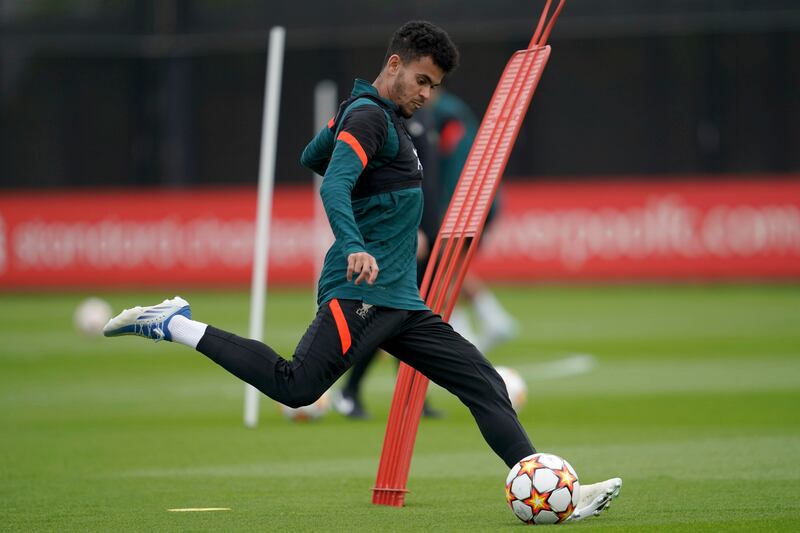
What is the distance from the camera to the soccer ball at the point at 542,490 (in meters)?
6.59

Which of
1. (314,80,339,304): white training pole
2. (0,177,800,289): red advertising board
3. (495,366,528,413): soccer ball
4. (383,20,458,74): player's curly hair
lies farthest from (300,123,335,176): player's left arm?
(0,177,800,289): red advertising board

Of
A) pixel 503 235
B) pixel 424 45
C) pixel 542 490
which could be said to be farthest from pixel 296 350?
pixel 503 235

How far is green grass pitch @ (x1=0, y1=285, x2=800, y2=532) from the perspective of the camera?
23.4ft

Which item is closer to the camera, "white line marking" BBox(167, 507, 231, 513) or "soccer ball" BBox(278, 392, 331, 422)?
"white line marking" BBox(167, 507, 231, 513)

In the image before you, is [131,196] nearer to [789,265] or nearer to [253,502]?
[789,265]

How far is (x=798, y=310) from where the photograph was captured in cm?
2106

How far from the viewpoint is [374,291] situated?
21.9 ft

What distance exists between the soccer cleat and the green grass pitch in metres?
0.07

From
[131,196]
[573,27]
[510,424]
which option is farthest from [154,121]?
[510,424]

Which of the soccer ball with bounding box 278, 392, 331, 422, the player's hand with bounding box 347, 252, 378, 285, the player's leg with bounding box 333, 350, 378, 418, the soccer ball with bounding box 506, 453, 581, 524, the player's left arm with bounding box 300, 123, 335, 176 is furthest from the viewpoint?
the soccer ball with bounding box 278, 392, 331, 422

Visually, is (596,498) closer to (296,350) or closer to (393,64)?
(296,350)

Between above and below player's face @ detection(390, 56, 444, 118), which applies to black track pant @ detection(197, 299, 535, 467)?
below

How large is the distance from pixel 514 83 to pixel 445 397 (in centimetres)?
635

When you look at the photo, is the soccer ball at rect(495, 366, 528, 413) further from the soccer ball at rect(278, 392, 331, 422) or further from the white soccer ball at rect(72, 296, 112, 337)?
the white soccer ball at rect(72, 296, 112, 337)
